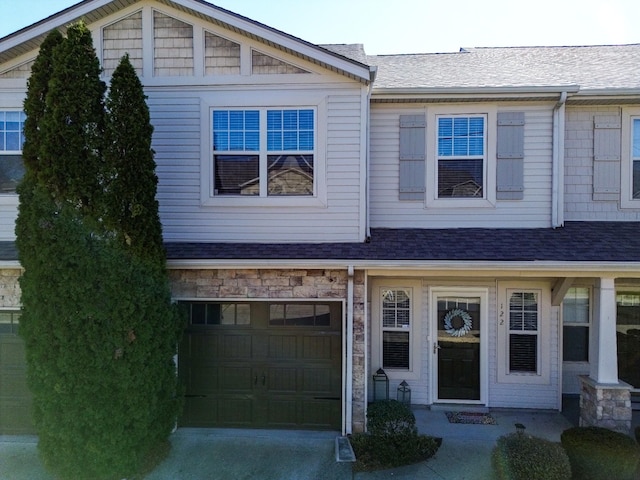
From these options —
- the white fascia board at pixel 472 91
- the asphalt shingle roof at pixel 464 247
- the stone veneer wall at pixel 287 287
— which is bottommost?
the stone veneer wall at pixel 287 287

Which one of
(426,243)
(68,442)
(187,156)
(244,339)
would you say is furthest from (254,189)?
(68,442)

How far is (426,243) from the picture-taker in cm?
647

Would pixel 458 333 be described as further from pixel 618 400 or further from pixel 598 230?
pixel 598 230

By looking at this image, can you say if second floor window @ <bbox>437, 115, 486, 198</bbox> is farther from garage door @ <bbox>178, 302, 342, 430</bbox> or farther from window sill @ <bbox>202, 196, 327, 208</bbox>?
garage door @ <bbox>178, 302, 342, 430</bbox>

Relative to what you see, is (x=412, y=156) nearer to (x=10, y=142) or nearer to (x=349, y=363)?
(x=349, y=363)

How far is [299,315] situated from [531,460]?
360 cm

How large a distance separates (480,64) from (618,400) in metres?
6.52

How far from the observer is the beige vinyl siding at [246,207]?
659 cm

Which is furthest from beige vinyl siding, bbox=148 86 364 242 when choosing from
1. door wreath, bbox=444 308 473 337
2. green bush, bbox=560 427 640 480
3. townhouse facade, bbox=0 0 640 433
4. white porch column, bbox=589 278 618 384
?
green bush, bbox=560 427 640 480

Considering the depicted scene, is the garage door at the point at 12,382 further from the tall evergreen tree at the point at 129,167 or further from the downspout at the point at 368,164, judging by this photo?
the downspout at the point at 368,164

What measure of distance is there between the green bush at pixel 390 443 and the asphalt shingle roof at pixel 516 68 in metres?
5.38

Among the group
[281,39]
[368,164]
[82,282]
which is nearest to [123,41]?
[281,39]

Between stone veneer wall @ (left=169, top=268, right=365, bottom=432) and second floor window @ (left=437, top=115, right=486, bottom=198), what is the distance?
95.7 inches

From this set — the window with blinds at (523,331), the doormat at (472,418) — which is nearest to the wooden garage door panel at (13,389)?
the doormat at (472,418)
